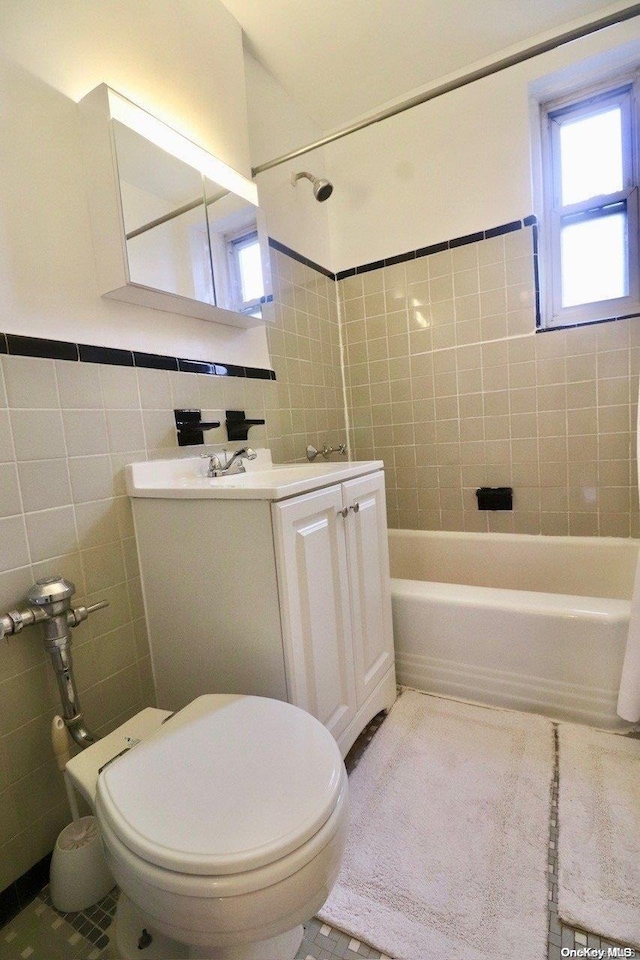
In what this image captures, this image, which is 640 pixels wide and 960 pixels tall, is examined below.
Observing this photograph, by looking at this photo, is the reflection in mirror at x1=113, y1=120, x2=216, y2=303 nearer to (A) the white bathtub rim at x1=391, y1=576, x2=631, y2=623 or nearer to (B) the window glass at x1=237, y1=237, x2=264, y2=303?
(B) the window glass at x1=237, y1=237, x2=264, y2=303

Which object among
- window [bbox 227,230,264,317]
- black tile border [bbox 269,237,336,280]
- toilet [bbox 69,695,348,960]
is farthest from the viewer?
black tile border [bbox 269,237,336,280]

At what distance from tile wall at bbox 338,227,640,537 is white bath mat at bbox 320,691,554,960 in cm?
102

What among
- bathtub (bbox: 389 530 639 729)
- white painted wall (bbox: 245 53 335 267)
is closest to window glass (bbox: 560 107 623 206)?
white painted wall (bbox: 245 53 335 267)

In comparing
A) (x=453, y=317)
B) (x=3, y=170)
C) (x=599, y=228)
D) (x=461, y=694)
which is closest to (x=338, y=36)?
(x=453, y=317)

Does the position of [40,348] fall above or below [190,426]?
above

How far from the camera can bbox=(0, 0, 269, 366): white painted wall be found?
97 centimetres

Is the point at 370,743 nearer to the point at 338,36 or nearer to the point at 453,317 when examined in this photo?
the point at 453,317

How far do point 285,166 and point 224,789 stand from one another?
2.37m

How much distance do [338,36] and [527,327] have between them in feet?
4.71

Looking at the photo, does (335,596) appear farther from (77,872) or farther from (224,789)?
(77,872)

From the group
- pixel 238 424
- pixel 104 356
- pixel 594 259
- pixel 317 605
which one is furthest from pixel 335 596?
pixel 594 259

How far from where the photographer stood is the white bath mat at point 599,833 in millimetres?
818
